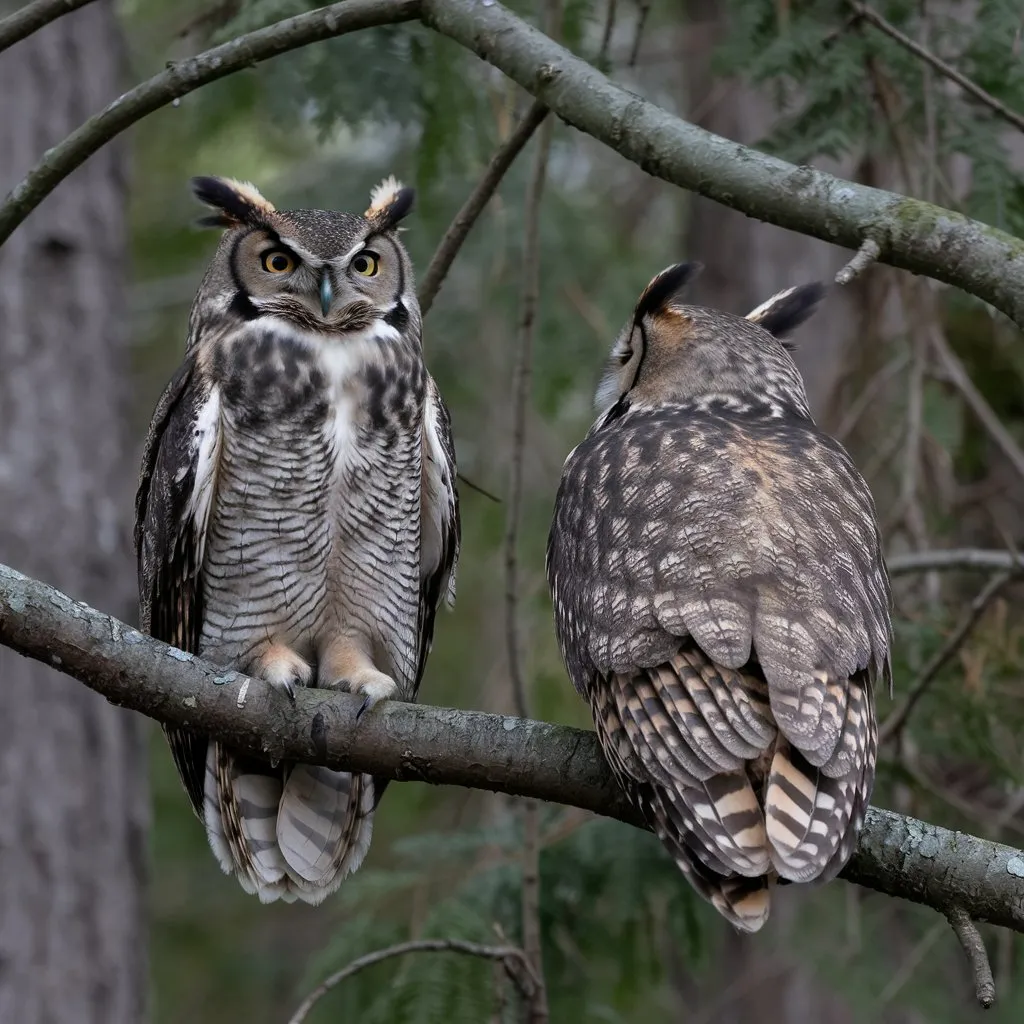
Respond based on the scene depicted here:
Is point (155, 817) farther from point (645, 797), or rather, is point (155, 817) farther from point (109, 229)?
point (645, 797)

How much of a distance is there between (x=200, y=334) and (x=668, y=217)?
5665mm

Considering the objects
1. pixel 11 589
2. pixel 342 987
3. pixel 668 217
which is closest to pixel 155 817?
pixel 342 987

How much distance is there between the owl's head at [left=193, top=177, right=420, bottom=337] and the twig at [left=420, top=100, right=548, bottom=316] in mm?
292

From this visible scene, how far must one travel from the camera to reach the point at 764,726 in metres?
2.33

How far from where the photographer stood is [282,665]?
3297 mm

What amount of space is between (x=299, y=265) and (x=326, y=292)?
99 millimetres

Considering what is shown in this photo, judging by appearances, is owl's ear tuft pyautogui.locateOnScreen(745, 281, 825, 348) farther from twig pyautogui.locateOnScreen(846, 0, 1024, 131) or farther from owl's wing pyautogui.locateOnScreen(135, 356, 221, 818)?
owl's wing pyautogui.locateOnScreen(135, 356, 221, 818)

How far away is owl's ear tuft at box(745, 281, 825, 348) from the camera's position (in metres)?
3.50

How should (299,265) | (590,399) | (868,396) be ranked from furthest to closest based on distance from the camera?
1. (590,399)
2. (868,396)
3. (299,265)

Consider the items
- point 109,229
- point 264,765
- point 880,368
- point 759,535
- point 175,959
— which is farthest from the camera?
point 175,959

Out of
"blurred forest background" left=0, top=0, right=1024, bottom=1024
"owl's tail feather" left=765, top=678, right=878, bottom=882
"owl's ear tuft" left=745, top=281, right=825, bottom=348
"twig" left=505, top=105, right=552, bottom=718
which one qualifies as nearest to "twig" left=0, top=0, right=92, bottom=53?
"blurred forest background" left=0, top=0, right=1024, bottom=1024

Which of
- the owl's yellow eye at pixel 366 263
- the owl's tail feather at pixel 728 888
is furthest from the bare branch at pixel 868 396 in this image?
the owl's tail feather at pixel 728 888

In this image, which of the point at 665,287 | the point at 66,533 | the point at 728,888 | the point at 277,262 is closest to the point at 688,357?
the point at 665,287

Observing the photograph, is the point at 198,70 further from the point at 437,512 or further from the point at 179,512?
the point at 437,512
